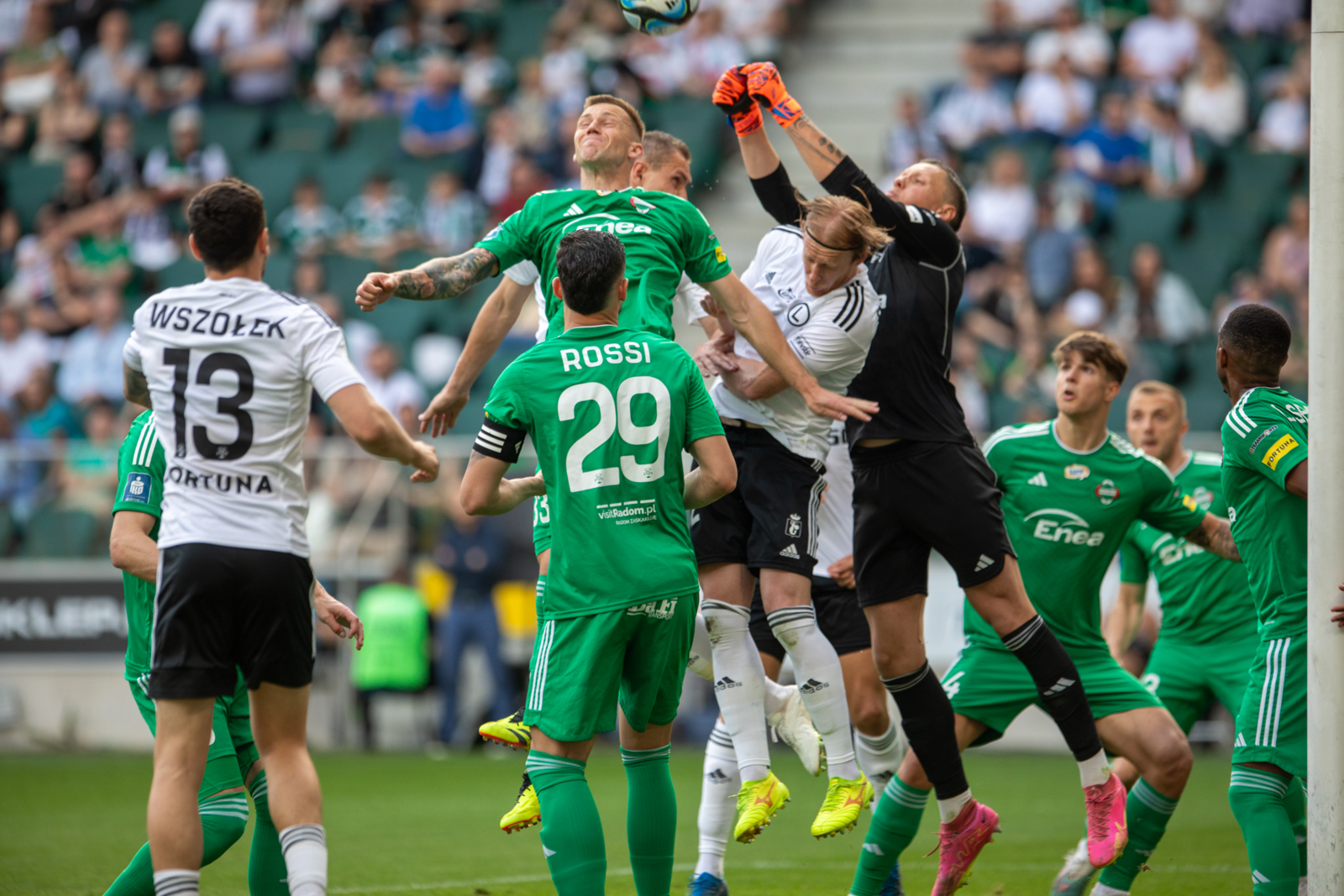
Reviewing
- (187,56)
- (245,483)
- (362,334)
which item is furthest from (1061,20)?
(245,483)

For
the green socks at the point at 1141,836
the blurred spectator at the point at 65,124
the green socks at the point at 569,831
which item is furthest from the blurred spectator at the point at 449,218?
the green socks at the point at 569,831

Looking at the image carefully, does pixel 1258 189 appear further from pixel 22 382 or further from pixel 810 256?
pixel 22 382

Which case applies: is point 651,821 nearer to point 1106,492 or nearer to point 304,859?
point 304,859

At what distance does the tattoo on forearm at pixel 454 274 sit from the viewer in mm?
6078

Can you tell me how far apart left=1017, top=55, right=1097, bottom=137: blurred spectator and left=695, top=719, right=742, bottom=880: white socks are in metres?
12.0

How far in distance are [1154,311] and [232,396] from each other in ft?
40.3

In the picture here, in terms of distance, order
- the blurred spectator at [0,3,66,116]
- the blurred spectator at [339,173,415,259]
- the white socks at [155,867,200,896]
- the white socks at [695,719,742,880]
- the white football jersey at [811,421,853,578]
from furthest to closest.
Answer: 1. the blurred spectator at [0,3,66,116]
2. the blurred spectator at [339,173,415,259]
3. the white football jersey at [811,421,853,578]
4. the white socks at [695,719,742,880]
5. the white socks at [155,867,200,896]

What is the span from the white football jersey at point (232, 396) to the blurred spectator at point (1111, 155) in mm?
13390

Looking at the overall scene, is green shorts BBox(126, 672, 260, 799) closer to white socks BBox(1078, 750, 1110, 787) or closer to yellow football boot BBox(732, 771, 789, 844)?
yellow football boot BBox(732, 771, 789, 844)

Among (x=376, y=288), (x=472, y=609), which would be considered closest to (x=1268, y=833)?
(x=376, y=288)

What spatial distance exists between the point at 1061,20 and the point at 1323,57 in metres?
13.0

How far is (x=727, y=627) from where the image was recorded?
258 inches

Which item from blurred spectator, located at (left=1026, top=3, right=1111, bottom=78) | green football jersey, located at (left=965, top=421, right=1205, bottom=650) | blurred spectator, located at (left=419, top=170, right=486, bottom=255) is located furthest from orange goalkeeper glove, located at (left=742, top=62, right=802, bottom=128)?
blurred spectator, located at (left=419, top=170, right=486, bottom=255)

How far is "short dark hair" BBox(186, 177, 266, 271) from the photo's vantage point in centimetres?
496
